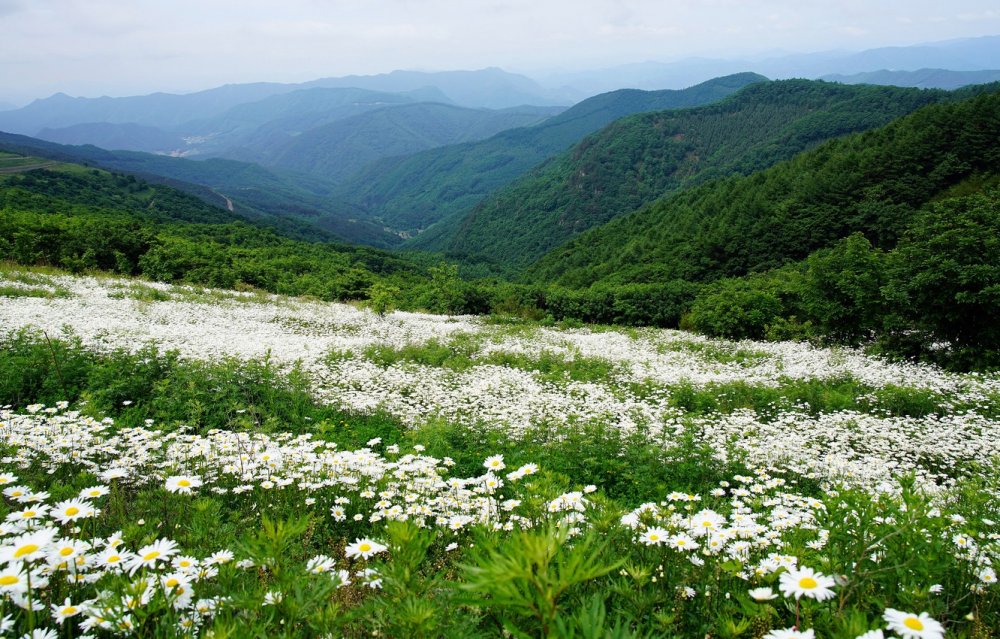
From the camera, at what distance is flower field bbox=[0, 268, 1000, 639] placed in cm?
209

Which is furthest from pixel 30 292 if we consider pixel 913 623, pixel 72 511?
pixel 913 623

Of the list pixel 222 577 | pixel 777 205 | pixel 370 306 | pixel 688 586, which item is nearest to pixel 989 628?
pixel 688 586

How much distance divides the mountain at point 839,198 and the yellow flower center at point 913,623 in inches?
2098

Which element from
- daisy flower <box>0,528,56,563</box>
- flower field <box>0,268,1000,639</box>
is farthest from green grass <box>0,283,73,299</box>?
daisy flower <box>0,528,56,563</box>

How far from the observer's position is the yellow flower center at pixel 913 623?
1.66 meters

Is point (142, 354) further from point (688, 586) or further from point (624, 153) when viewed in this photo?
point (624, 153)

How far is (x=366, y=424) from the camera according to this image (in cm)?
858

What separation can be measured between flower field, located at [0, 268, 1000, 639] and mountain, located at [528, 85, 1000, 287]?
4403 centimetres

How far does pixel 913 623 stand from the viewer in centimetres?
169

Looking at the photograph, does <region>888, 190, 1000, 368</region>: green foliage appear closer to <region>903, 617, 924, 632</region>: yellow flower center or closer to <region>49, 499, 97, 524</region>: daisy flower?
<region>903, 617, 924, 632</region>: yellow flower center

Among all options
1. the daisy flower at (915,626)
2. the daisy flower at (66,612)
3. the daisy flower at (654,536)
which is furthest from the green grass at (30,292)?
the daisy flower at (915,626)

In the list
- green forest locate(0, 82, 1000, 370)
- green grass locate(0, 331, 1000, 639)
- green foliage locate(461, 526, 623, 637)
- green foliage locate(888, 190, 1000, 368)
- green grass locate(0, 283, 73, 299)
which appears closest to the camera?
green foliage locate(461, 526, 623, 637)

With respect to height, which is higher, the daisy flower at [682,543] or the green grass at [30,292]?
the daisy flower at [682,543]

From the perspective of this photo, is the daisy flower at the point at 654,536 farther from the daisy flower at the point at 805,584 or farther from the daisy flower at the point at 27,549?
the daisy flower at the point at 27,549
